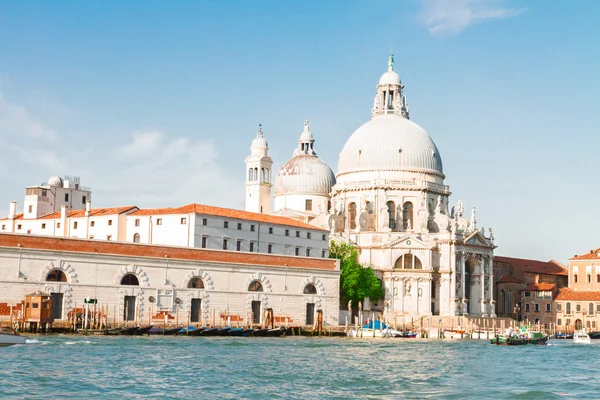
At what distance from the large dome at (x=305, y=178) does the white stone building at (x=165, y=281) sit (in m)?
28.6

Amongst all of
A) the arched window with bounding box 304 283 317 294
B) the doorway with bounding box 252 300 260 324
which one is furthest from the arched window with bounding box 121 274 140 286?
the arched window with bounding box 304 283 317 294

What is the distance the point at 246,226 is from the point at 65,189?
19.1 meters

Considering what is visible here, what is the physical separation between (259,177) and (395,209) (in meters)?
12.4

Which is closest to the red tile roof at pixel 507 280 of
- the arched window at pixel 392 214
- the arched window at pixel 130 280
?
the arched window at pixel 392 214

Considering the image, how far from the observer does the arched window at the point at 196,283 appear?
54562 mm

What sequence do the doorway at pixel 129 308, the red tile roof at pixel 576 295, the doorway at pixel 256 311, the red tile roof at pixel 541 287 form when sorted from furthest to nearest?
the red tile roof at pixel 541 287, the red tile roof at pixel 576 295, the doorway at pixel 256 311, the doorway at pixel 129 308

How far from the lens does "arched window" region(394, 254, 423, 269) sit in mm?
77500

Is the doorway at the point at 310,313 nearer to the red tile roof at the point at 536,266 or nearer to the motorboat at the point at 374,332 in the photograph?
the motorboat at the point at 374,332

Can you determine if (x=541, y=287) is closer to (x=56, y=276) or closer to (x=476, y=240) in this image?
(x=476, y=240)

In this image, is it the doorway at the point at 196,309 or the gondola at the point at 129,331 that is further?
the doorway at the point at 196,309

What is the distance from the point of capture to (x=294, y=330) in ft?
187

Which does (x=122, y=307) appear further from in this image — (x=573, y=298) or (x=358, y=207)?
(x=573, y=298)

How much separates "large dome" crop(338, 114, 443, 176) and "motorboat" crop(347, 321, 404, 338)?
21.3 metres

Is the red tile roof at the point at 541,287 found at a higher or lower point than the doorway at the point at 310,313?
higher
